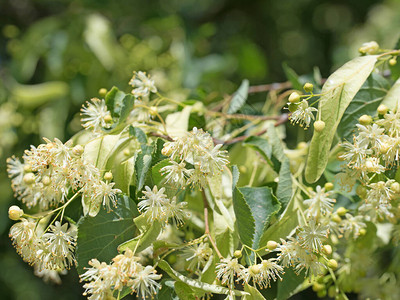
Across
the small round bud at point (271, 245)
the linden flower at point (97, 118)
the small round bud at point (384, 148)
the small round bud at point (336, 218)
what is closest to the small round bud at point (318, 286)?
the small round bud at point (336, 218)

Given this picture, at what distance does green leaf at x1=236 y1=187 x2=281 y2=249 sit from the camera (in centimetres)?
89

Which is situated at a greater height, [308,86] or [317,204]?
[308,86]

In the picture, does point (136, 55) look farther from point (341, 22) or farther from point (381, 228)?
point (341, 22)

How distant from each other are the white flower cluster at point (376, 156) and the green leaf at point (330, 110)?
0.18 feet

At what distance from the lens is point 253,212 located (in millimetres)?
917

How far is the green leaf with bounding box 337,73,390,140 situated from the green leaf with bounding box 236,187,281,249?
24 cm

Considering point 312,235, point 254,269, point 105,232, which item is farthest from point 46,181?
point 312,235

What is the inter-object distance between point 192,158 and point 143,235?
0.64 ft

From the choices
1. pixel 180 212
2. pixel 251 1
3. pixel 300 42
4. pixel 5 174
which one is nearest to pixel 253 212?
pixel 180 212

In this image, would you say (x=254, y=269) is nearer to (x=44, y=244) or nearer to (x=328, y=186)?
(x=328, y=186)

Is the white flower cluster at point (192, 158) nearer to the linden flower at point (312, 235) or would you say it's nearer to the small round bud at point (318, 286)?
the linden flower at point (312, 235)

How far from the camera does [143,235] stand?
2.79ft

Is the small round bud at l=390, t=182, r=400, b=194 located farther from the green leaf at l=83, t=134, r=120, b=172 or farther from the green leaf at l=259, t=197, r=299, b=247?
the green leaf at l=83, t=134, r=120, b=172

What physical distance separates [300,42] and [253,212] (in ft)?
11.7
